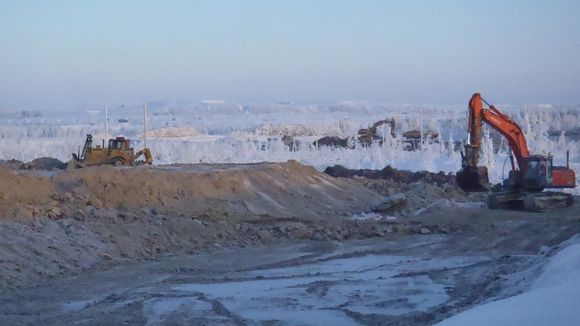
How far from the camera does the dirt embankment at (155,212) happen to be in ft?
60.1

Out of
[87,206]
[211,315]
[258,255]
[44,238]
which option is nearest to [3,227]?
[44,238]

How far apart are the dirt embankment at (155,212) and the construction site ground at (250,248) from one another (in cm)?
5

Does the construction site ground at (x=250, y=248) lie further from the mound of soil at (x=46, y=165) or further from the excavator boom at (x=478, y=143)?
the mound of soil at (x=46, y=165)

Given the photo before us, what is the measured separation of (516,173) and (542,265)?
1093 cm

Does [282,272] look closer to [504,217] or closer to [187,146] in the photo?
[504,217]

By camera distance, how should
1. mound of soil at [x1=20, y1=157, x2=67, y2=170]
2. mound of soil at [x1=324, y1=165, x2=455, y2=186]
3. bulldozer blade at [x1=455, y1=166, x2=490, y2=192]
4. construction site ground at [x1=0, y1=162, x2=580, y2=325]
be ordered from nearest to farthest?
construction site ground at [x1=0, y1=162, x2=580, y2=325], bulldozer blade at [x1=455, y1=166, x2=490, y2=192], mound of soil at [x1=20, y1=157, x2=67, y2=170], mound of soil at [x1=324, y1=165, x2=455, y2=186]

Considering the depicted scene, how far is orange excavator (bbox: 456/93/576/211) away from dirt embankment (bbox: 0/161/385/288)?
9.83 ft

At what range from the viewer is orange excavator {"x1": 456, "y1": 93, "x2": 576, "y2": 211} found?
77.0 feet

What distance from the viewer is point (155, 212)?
23172mm

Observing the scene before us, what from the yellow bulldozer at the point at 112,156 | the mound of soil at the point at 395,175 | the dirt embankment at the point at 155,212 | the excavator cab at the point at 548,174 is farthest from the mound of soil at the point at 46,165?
the excavator cab at the point at 548,174

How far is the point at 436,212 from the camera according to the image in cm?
2508

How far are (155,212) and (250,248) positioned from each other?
3.66 m

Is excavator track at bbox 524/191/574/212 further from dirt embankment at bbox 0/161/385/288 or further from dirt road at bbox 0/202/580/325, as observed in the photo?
dirt embankment at bbox 0/161/385/288

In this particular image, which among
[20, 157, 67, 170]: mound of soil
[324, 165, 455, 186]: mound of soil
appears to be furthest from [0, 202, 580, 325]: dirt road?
[20, 157, 67, 170]: mound of soil
